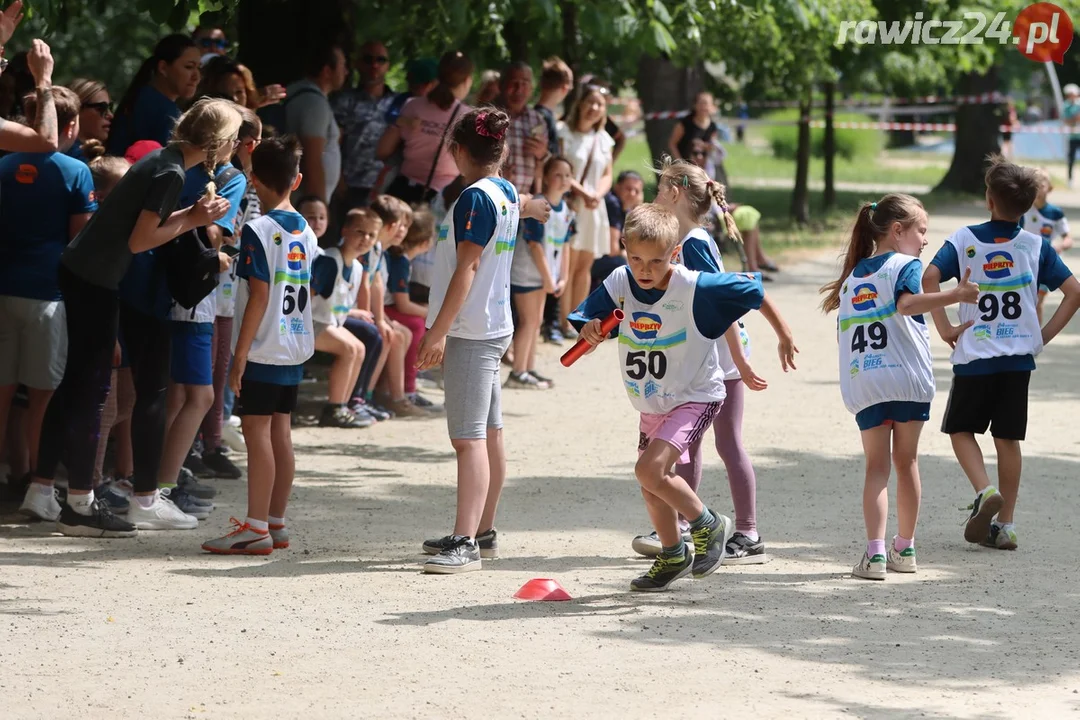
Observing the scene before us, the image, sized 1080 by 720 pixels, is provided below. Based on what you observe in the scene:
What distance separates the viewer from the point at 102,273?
22.4ft

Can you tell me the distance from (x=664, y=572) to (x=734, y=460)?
2.59ft

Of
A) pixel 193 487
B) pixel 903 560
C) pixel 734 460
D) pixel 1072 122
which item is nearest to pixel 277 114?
pixel 193 487

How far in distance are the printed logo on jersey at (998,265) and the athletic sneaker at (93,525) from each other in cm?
396

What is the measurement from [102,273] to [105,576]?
4.26 ft

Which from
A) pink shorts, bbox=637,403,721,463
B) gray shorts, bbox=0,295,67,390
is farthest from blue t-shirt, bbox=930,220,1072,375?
gray shorts, bbox=0,295,67,390

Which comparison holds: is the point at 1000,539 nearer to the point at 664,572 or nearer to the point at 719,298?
the point at 664,572

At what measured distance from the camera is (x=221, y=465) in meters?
8.48

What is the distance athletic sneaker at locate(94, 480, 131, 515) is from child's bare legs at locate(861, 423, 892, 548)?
3334mm

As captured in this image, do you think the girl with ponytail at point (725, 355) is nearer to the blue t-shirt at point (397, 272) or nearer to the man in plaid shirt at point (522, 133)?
the blue t-shirt at point (397, 272)

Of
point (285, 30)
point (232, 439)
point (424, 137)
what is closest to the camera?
point (232, 439)

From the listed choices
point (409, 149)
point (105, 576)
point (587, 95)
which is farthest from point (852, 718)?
point (587, 95)

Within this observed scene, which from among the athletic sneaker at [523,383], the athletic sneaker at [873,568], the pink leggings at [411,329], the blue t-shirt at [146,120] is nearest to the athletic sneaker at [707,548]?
the athletic sneaker at [873,568]

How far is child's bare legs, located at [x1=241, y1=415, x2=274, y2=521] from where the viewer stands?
6738 millimetres

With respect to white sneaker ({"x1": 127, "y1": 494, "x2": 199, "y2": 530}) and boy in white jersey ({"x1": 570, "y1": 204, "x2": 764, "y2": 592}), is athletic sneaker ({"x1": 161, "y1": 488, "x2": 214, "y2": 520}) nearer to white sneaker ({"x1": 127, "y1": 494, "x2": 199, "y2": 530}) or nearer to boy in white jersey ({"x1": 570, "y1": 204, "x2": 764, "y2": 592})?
white sneaker ({"x1": 127, "y1": 494, "x2": 199, "y2": 530})
